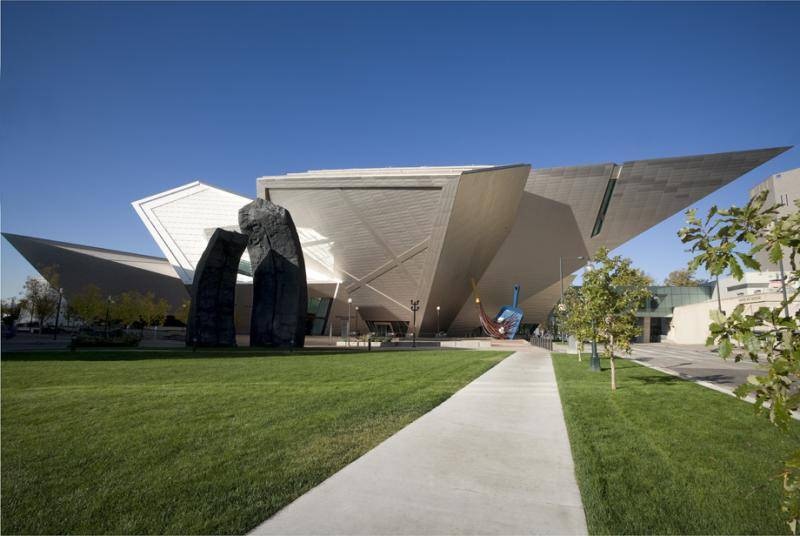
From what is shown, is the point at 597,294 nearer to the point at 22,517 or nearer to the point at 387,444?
the point at 387,444

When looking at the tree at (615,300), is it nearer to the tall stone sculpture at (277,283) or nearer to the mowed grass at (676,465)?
the mowed grass at (676,465)

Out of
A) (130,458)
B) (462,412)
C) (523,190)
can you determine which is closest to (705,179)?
(523,190)

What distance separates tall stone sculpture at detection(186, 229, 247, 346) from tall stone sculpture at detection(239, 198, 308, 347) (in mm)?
1247

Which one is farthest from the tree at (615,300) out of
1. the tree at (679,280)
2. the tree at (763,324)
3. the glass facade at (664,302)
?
the tree at (679,280)

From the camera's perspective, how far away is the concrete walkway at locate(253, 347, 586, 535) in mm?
3541

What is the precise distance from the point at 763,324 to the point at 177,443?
20.9 feet

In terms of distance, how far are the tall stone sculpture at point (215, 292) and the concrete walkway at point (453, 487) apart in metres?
20.1

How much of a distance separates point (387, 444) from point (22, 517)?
151 inches

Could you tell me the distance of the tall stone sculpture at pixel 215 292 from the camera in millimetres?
23953

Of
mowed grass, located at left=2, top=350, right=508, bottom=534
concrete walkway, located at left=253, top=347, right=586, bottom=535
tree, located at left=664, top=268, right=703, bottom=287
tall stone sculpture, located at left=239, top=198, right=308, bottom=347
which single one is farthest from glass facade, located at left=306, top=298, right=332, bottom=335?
tree, located at left=664, top=268, right=703, bottom=287

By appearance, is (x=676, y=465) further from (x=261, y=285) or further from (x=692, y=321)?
(x=692, y=321)

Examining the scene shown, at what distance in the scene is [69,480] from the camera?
4348mm

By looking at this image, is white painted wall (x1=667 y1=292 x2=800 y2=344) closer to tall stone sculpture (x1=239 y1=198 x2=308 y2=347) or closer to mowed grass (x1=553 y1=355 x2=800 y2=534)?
tall stone sculpture (x1=239 y1=198 x2=308 y2=347)

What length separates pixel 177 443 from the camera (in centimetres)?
568
